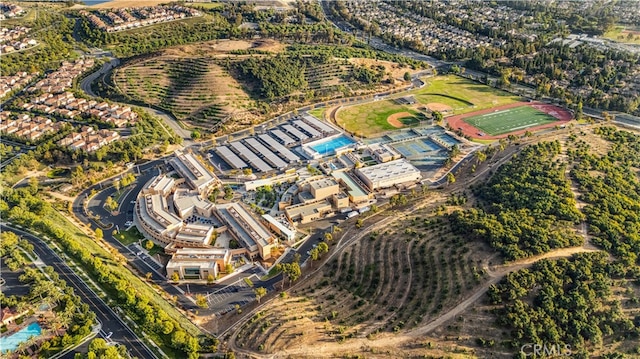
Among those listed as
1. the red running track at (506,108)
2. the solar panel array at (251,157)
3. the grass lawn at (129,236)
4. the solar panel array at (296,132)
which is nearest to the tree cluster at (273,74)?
the solar panel array at (296,132)

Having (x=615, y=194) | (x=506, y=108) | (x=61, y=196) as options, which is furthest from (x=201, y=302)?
(x=506, y=108)

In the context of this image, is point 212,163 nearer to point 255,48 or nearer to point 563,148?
point 255,48

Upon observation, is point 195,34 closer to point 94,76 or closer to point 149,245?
point 94,76

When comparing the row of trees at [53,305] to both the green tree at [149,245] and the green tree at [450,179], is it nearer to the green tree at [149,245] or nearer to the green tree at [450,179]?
the green tree at [149,245]

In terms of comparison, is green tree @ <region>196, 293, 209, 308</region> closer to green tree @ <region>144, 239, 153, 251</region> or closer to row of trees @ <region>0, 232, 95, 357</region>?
row of trees @ <region>0, 232, 95, 357</region>

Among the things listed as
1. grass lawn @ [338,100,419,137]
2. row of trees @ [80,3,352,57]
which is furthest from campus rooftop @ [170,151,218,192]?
row of trees @ [80,3,352,57]

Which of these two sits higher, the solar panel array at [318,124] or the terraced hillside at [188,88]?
the terraced hillside at [188,88]
